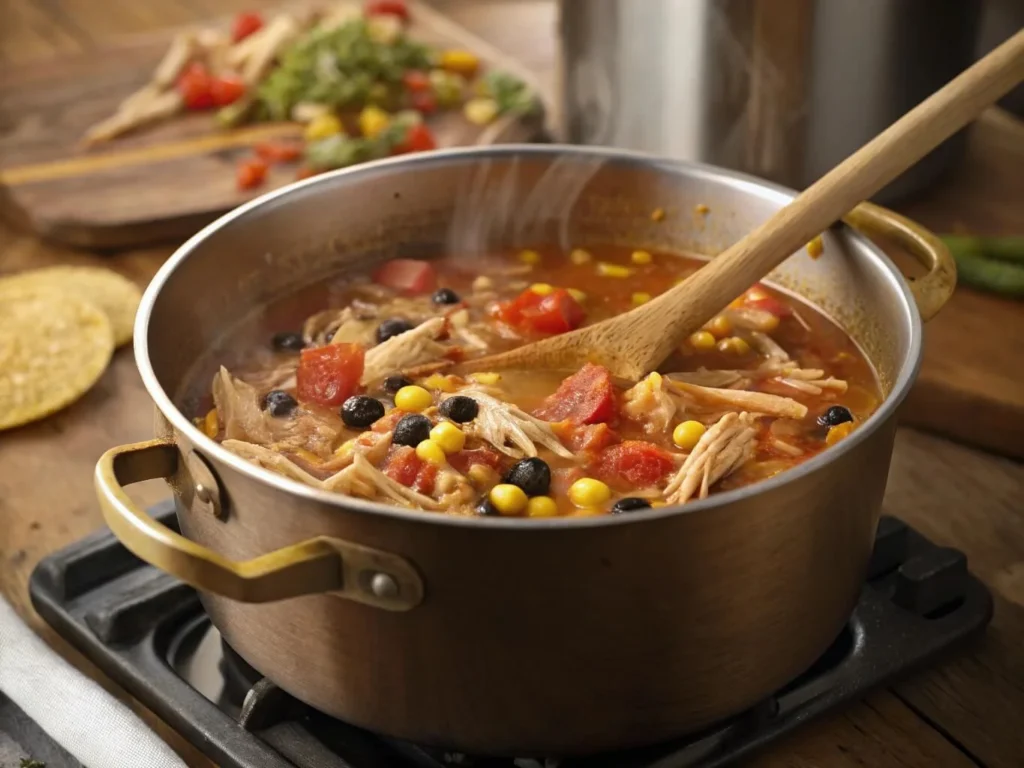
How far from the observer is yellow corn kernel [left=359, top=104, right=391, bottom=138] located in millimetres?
3861

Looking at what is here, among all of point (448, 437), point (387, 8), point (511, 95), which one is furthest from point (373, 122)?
point (448, 437)

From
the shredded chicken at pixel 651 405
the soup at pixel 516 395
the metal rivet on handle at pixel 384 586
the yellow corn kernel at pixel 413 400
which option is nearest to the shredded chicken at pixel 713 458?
the soup at pixel 516 395

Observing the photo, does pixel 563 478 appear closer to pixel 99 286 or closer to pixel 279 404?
pixel 279 404

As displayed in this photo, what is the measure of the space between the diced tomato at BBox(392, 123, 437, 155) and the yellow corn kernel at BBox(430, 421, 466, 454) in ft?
5.82

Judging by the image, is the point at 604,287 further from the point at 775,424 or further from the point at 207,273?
the point at 207,273

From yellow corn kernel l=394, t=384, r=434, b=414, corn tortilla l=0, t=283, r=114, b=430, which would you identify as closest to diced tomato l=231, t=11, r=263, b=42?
corn tortilla l=0, t=283, r=114, b=430

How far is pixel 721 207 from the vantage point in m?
2.60

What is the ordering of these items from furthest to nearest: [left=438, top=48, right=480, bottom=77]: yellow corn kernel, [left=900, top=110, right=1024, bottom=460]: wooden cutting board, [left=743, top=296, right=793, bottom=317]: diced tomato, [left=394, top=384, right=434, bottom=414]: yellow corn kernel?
[left=438, top=48, right=480, bottom=77]: yellow corn kernel < [left=900, top=110, right=1024, bottom=460]: wooden cutting board < [left=743, top=296, right=793, bottom=317]: diced tomato < [left=394, top=384, right=434, bottom=414]: yellow corn kernel

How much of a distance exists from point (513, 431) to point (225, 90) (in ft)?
7.52

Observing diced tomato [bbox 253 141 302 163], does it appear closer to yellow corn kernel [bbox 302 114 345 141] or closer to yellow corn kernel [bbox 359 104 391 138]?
yellow corn kernel [bbox 302 114 345 141]

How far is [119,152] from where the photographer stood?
3852mm

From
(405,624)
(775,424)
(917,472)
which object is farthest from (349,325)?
(917,472)

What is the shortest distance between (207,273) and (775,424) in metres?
1.03

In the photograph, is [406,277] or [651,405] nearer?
[651,405]
